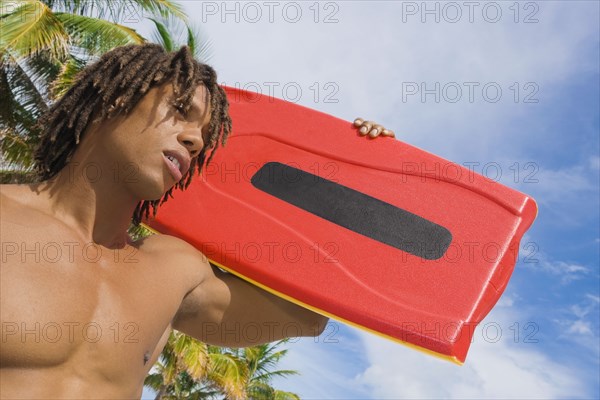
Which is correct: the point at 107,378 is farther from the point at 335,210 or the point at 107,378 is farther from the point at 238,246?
the point at 335,210

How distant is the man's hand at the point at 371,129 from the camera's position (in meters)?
3.54

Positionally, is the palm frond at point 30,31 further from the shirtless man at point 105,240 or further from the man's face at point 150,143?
the man's face at point 150,143

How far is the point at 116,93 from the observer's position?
2.42 m

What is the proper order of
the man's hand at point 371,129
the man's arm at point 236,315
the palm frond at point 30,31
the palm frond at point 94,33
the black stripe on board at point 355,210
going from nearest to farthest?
the man's arm at point 236,315, the black stripe on board at point 355,210, the man's hand at point 371,129, the palm frond at point 30,31, the palm frond at point 94,33

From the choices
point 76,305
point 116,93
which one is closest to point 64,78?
point 116,93

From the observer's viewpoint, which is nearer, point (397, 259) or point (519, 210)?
point (397, 259)

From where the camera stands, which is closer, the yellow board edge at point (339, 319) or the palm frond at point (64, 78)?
the yellow board edge at point (339, 319)

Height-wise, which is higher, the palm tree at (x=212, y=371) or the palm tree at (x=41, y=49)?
the palm tree at (x=41, y=49)

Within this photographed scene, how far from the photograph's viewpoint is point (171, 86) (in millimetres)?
2469

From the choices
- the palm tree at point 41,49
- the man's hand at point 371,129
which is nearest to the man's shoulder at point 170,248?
the man's hand at point 371,129

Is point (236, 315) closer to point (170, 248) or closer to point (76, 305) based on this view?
point (170, 248)

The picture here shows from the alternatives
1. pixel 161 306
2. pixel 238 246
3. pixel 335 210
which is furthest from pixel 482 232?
pixel 161 306

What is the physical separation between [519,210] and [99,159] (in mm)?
2085

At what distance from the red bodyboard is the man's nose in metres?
0.63
